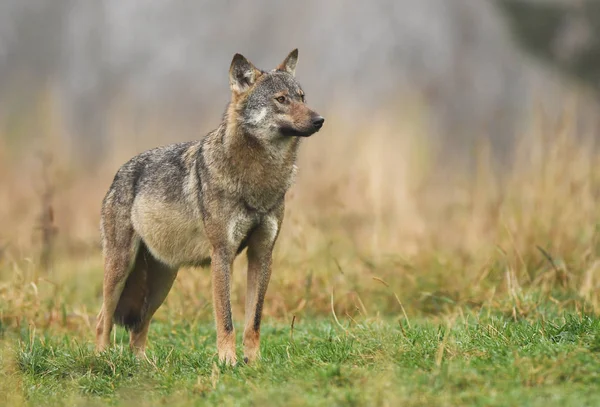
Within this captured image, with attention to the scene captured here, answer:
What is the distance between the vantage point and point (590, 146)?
379 inches

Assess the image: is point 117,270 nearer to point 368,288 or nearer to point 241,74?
point 241,74

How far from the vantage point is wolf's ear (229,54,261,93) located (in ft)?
20.8

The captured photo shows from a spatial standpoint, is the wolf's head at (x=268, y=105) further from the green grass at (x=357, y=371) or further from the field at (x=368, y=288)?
the green grass at (x=357, y=371)

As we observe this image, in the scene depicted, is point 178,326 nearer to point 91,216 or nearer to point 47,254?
point 47,254

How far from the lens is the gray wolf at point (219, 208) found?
605 cm

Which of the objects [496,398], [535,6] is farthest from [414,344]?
[535,6]

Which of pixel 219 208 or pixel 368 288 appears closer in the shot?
pixel 219 208

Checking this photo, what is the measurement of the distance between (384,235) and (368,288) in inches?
75.9

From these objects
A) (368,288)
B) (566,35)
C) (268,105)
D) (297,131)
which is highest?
(566,35)

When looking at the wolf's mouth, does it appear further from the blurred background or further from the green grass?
the blurred background

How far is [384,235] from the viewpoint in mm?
10555

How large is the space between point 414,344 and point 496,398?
1259 mm

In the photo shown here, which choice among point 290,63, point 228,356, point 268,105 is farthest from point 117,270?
point 290,63

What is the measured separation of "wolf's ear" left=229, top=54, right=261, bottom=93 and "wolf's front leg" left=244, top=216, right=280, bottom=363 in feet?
3.68
